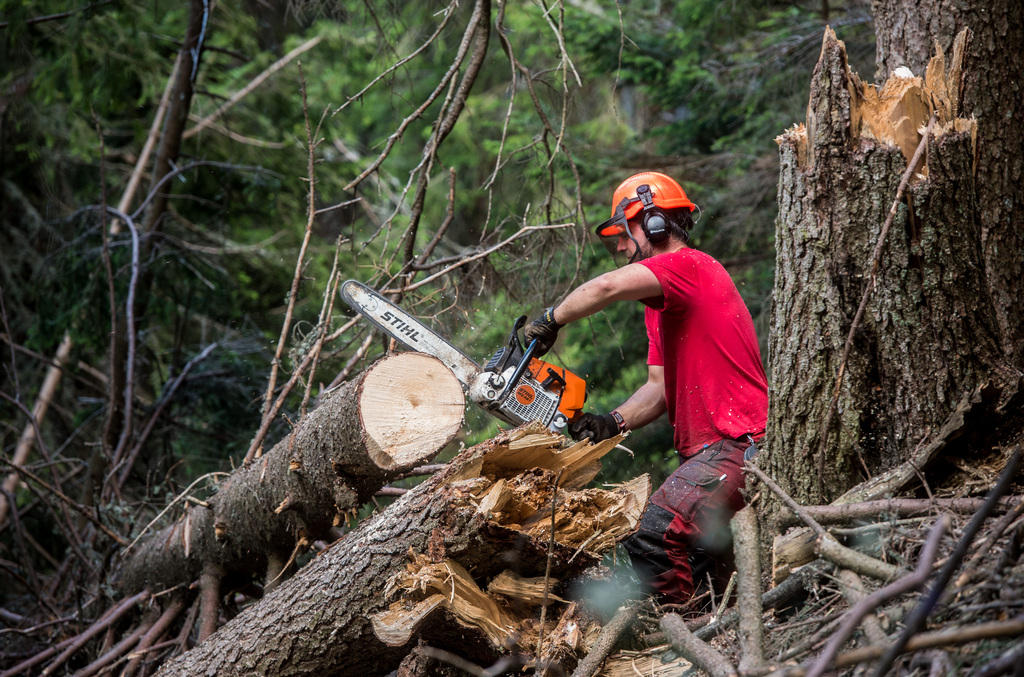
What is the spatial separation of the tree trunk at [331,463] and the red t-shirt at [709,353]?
0.96 metres

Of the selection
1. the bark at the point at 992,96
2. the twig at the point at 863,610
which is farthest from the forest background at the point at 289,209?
the twig at the point at 863,610

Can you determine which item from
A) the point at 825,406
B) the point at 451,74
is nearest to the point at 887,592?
the point at 825,406

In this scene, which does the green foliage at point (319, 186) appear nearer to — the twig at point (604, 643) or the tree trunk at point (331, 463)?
the tree trunk at point (331, 463)

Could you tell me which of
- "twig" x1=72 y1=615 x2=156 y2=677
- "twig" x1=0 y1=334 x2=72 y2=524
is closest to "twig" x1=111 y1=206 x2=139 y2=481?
"twig" x1=72 y1=615 x2=156 y2=677

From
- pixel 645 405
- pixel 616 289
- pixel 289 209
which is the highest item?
pixel 616 289

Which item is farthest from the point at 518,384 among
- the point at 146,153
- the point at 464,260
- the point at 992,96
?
the point at 146,153

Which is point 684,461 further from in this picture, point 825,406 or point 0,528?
point 0,528

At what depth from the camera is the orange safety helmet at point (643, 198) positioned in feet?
12.2

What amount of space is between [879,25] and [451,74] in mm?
2128

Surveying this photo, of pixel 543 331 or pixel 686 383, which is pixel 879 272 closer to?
pixel 686 383

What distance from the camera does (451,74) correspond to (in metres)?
4.36

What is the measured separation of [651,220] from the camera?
3.63 m

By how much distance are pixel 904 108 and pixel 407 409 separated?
1958mm

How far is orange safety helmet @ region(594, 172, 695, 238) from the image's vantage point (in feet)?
12.2
